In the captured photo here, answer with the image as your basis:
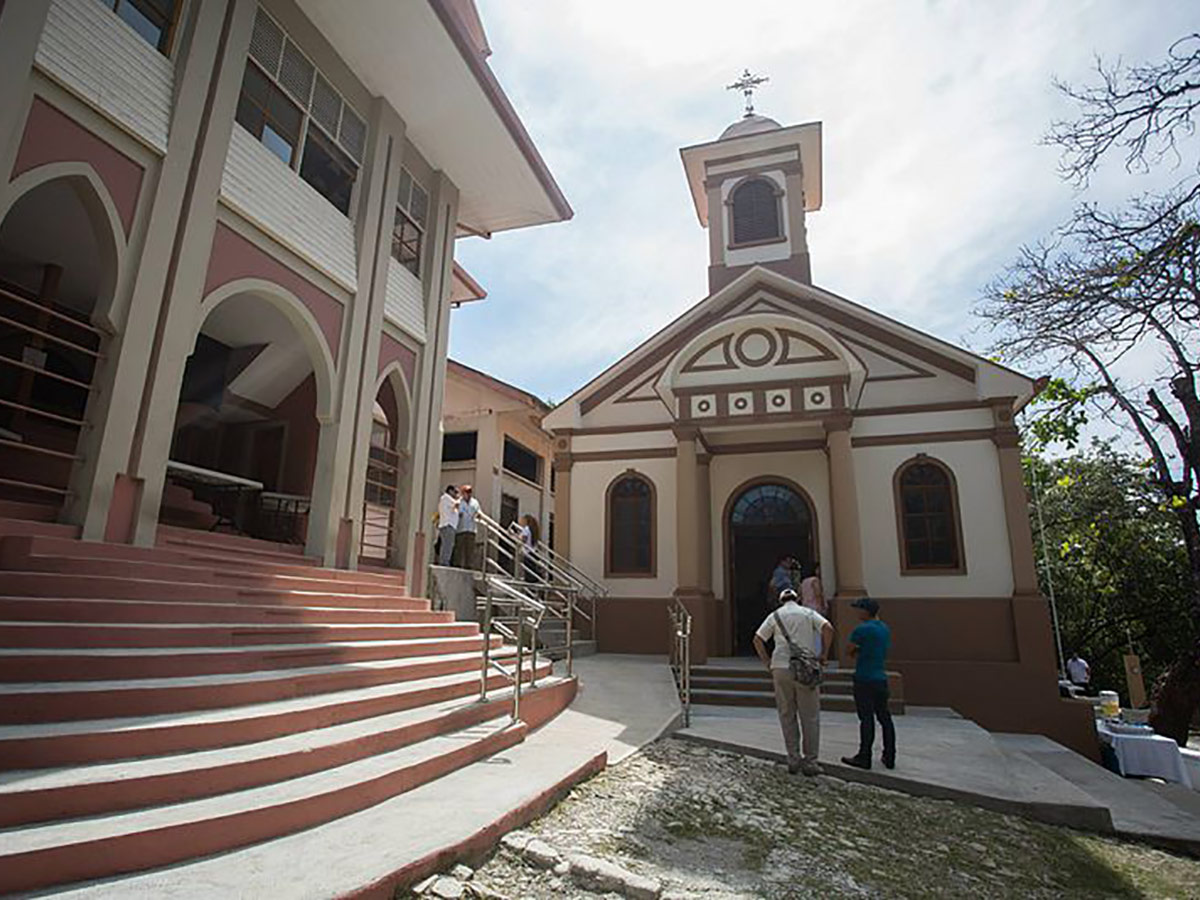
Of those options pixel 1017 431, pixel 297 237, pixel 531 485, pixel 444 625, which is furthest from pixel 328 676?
pixel 531 485

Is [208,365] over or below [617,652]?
over

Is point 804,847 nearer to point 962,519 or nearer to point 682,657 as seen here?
point 682,657

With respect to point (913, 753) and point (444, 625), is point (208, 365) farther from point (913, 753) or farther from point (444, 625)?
point (913, 753)

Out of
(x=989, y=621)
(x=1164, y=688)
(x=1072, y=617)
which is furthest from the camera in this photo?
(x=1072, y=617)

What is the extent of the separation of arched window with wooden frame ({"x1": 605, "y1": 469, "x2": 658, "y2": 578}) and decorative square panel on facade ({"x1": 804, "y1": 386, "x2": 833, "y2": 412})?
3.67 meters

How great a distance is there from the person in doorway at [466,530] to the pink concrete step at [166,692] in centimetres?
520

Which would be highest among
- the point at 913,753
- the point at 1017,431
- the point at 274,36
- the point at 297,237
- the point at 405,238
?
the point at 274,36

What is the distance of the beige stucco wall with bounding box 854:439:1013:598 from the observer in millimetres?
11578

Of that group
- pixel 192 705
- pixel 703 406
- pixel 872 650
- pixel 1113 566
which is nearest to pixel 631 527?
pixel 703 406

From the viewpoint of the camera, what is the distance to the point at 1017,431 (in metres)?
11.9

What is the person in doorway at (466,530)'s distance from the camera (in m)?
10.8

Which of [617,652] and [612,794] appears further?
[617,652]

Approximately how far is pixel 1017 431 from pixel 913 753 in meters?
7.23

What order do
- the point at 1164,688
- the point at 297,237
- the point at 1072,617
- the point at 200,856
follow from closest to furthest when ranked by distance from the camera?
the point at 200,856 → the point at 297,237 → the point at 1164,688 → the point at 1072,617
